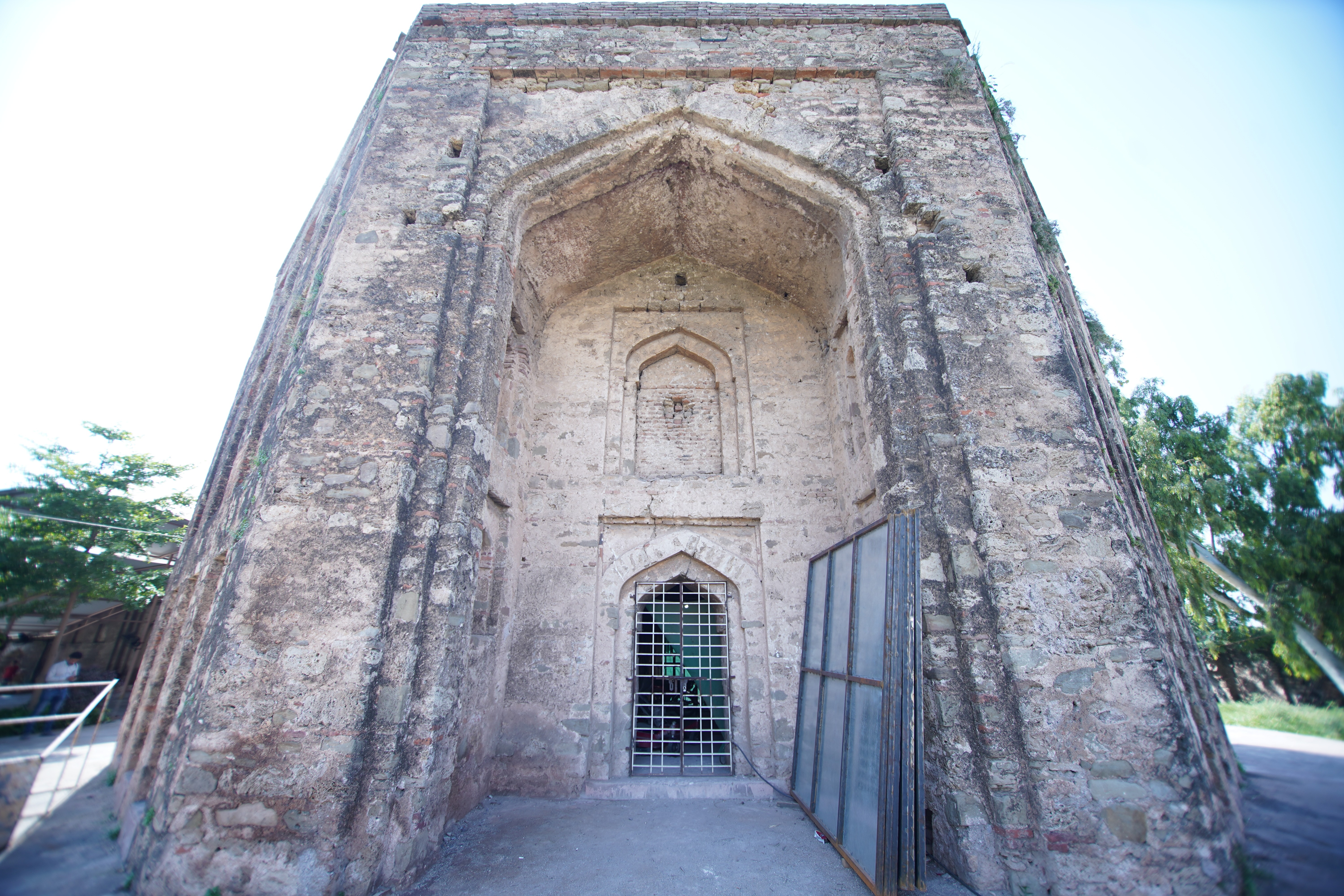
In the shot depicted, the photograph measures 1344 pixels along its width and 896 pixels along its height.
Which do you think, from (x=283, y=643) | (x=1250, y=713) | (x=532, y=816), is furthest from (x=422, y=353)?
(x=1250, y=713)

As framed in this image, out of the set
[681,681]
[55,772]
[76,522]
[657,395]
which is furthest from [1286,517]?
[76,522]

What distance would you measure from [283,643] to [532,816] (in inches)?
97.8

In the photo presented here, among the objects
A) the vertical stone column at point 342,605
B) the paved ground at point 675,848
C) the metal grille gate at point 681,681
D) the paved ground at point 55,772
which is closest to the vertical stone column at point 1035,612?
the paved ground at point 675,848

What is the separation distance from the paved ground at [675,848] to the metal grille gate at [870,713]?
288 millimetres

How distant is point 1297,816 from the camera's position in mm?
2656

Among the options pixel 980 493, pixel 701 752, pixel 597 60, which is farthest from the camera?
pixel 597 60

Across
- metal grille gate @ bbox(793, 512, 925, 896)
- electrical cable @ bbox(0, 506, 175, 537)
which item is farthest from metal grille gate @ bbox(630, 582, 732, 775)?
electrical cable @ bbox(0, 506, 175, 537)

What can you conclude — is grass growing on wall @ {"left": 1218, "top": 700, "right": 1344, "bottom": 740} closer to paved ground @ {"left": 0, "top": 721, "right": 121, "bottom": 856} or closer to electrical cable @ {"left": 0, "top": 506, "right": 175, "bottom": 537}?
paved ground @ {"left": 0, "top": 721, "right": 121, "bottom": 856}

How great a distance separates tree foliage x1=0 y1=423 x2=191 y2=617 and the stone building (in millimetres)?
7189

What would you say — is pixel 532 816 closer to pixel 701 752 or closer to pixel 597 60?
pixel 701 752

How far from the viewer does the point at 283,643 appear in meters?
3.49

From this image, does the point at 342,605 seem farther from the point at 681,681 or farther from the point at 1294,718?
the point at 1294,718

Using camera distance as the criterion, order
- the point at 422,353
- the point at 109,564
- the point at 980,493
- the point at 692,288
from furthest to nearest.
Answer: the point at 109,564 → the point at 692,288 → the point at 422,353 → the point at 980,493

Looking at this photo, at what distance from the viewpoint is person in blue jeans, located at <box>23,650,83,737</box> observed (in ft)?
30.9
